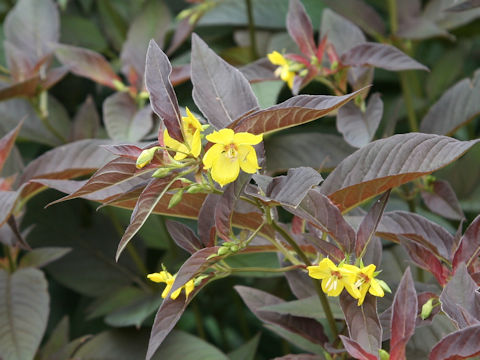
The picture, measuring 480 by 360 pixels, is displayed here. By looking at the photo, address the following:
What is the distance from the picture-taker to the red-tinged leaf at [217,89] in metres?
0.61

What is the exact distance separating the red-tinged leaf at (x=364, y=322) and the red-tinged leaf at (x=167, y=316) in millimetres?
145

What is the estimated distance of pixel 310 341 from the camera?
2.36 ft

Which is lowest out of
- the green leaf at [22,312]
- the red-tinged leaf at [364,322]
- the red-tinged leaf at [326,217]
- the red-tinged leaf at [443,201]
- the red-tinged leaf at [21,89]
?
the green leaf at [22,312]

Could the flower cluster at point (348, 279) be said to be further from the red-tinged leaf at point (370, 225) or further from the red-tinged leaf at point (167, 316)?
the red-tinged leaf at point (167, 316)

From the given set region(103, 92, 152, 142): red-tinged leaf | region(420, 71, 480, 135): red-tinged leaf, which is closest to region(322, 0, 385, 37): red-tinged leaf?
region(420, 71, 480, 135): red-tinged leaf

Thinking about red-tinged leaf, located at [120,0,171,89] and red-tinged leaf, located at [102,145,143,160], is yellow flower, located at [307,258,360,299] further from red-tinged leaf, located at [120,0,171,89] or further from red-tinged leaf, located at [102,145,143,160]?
red-tinged leaf, located at [120,0,171,89]

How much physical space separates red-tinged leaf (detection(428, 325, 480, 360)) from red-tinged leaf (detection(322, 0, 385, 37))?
0.75 meters

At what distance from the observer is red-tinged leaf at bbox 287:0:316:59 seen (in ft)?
2.86

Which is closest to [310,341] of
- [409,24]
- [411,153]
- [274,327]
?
[274,327]

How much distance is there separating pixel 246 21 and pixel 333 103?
75 centimetres

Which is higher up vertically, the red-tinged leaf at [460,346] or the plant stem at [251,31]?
the red-tinged leaf at [460,346]

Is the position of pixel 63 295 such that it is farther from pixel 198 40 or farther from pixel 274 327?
pixel 198 40

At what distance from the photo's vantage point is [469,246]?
1.94 ft

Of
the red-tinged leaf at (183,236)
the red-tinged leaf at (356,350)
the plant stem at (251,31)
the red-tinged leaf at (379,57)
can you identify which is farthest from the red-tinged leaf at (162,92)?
the plant stem at (251,31)
